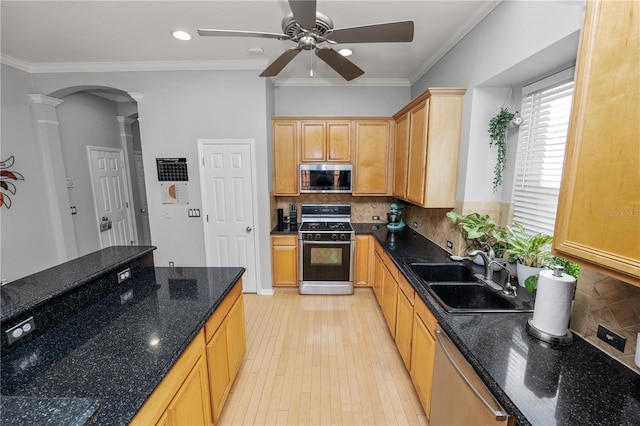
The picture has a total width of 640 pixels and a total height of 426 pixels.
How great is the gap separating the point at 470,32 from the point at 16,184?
4.95m

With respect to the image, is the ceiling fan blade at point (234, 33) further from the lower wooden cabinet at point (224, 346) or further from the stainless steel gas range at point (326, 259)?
the stainless steel gas range at point (326, 259)

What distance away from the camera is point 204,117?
3.25 metres

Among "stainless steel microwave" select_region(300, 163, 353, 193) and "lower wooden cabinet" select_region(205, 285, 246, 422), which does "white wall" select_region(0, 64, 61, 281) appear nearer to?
"lower wooden cabinet" select_region(205, 285, 246, 422)

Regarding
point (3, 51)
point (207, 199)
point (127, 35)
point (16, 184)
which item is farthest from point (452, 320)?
point (3, 51)

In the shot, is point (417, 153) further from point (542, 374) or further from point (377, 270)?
point (542, 374)

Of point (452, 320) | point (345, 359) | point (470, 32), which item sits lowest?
point (345, 359)

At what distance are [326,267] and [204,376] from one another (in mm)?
2146

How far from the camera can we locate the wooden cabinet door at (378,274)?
304 cm

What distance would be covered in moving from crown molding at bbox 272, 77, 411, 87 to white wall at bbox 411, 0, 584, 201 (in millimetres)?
1043

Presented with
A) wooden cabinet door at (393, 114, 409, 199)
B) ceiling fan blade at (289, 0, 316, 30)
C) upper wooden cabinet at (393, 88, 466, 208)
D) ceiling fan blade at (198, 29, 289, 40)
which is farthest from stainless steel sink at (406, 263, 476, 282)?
ceiling fan blade at (198, 29, 289, 40)

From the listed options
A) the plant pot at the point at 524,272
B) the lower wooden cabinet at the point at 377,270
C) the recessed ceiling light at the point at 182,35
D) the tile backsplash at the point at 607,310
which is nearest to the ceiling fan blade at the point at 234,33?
the recessed ceiling light at the point at 182,35

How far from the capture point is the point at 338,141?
11.8ft

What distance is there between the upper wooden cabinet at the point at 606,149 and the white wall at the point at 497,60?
0.65 meters

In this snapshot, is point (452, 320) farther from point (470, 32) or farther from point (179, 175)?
point (179, 175)
